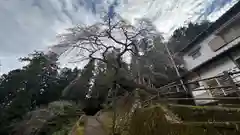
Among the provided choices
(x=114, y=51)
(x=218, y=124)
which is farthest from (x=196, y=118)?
(x=114, y=51)

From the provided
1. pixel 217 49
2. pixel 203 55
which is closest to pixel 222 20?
pixel 217 49

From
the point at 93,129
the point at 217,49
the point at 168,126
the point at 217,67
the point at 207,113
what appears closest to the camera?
the point at 168,126

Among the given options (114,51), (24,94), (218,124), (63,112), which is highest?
(114,51)

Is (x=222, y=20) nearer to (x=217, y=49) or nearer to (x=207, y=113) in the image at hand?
(x=217, y=49)

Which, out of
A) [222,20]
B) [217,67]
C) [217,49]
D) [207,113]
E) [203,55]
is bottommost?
[207,113]

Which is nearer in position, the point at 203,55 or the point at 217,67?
the point at 217,67

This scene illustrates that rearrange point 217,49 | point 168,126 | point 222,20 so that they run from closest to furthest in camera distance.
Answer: point 168,126 → point 217,49 → point 222,20

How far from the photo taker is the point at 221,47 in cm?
1188

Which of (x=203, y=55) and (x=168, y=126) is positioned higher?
(x=203, y=55)

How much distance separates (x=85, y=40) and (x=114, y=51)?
204 centimetres

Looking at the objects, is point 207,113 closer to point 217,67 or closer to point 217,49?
point 217,67

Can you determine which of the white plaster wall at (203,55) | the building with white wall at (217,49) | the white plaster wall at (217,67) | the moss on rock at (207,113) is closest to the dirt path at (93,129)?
the moss on rock at (207,113)

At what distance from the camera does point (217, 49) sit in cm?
1215

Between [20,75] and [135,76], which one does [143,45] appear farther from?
[20,75]
